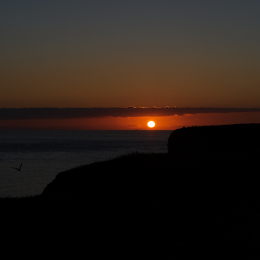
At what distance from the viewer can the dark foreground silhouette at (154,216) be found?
27.6 feet

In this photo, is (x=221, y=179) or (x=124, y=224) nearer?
(x=124, y=224)

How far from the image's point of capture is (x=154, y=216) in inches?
422

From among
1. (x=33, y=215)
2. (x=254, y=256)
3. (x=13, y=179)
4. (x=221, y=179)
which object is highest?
(x=13, y=179)

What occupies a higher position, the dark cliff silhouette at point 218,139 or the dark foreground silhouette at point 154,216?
the dark cliff silhouette at point 218,139

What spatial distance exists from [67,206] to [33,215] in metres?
1.36

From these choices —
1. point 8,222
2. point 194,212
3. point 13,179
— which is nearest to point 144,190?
point 194,212

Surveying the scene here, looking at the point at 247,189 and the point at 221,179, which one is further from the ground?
the point at 221,179

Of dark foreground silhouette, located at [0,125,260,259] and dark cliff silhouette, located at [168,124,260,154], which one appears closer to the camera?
dark foreground silhouette, located at [0,125,260,259]

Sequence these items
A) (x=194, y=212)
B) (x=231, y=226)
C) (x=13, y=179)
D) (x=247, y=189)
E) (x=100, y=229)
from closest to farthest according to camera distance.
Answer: (x=231, y=226), (x=100, y=229), (x=194, y=212), (x=247, y=189), (x=13, y=179)

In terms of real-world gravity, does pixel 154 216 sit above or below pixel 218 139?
below

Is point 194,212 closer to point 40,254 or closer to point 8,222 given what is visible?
point 40,254

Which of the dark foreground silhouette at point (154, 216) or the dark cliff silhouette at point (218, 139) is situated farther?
the dark cliff silhouette at point (218, 139)

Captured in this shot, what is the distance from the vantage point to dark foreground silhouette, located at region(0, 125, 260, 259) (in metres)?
8.40

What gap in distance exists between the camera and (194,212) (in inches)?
426
